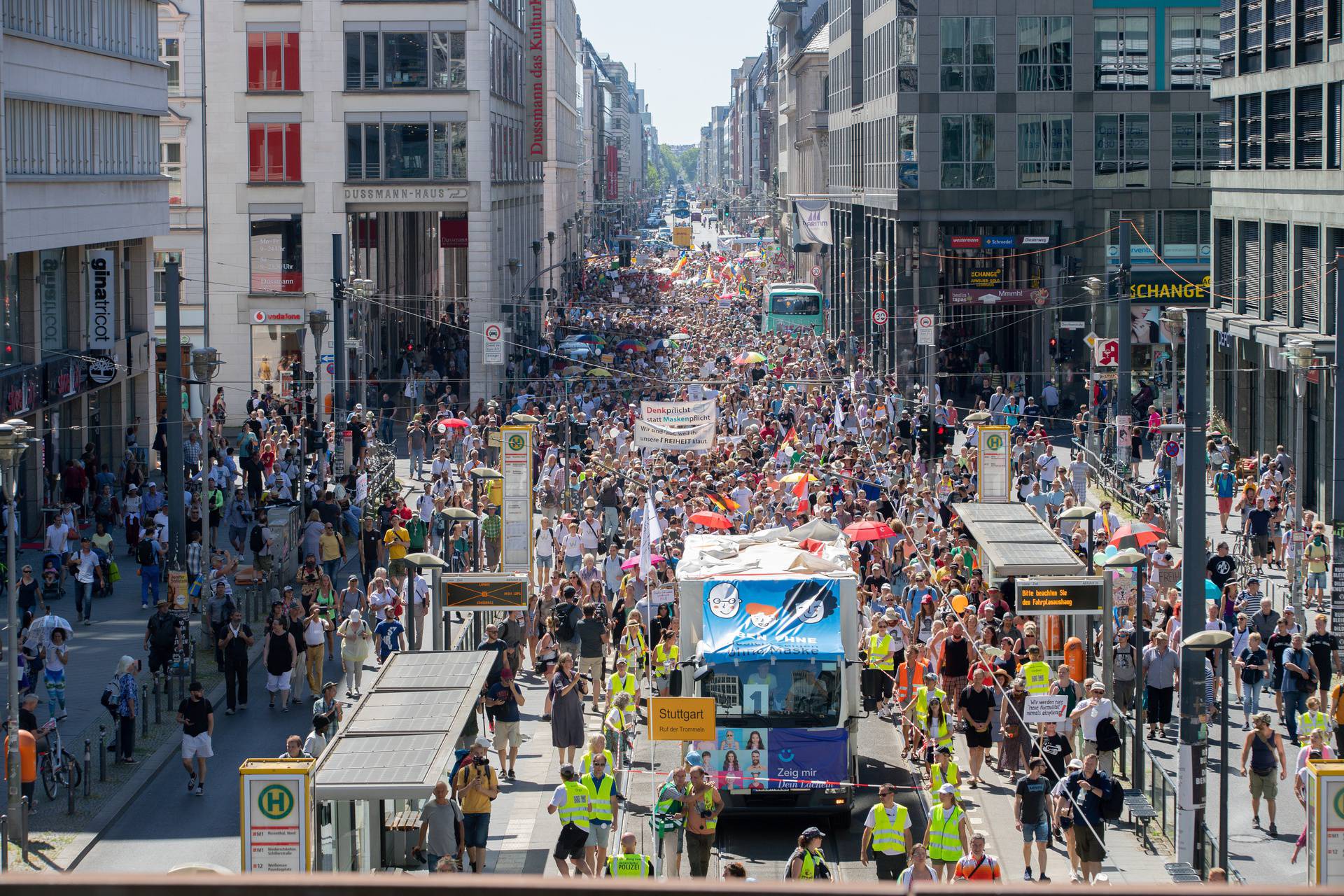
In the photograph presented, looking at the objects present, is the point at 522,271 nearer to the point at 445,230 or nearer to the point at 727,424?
the point at 445,230

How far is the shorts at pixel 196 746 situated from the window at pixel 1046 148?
48784 mm

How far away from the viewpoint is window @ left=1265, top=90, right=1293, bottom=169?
45.9 metres

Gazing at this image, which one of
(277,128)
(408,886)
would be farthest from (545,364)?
(408,886)

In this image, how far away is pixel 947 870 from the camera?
55.2 ft

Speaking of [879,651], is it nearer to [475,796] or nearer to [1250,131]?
[475,796]

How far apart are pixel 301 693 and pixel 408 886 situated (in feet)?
77.3

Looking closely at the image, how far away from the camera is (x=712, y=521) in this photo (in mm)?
30297

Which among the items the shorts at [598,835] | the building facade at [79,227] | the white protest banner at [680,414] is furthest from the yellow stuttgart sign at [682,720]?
the building facade at [79,227]

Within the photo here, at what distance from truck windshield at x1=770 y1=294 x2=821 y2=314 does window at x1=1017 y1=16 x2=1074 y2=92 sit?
23.9 metres

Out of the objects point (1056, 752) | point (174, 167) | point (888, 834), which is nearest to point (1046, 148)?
point (174, 167)

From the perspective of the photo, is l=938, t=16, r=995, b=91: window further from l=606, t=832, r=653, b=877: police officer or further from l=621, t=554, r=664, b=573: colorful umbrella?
l=606, t=832, r=653, b=877: police officer

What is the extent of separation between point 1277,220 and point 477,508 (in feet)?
78.9

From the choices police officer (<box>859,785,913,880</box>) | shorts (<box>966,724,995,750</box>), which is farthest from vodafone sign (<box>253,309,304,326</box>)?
police officer (<box>859,785,913,880</box>)

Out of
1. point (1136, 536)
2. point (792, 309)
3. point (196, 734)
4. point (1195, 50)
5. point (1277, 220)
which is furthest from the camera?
point (792, 309)
